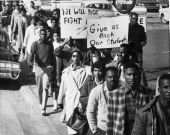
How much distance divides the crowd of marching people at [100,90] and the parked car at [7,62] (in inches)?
71.3

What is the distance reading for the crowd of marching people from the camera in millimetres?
4375

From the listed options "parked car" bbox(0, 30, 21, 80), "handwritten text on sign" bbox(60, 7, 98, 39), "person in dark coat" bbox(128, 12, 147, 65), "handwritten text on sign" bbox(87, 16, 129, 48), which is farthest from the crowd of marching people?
"person in dark coat" bbox(128, 12, 147, 65)

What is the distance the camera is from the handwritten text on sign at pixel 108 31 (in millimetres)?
9453

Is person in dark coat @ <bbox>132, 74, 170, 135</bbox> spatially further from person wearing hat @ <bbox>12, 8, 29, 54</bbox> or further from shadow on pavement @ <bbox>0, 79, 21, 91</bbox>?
person wearing hat @ <bbox>12, 8, 29, 54</bbox>

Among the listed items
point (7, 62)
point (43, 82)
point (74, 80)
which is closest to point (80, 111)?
point (74, 80)

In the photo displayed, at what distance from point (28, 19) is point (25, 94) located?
→ 5.78 meters

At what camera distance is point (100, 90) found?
5906 millimetres

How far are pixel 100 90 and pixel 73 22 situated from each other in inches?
184

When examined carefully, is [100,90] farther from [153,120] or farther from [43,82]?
[43,82]

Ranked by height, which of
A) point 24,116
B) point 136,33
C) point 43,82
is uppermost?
point 136,33

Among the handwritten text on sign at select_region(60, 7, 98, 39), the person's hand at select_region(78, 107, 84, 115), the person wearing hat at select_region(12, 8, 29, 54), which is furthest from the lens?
the person wearing hat at select_region(12, 8, 29, 54)

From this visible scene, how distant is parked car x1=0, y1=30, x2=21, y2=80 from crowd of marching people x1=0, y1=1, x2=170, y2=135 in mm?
1810

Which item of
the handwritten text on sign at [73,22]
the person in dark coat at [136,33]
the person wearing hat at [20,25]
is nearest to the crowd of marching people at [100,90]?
the handwritten text on sign at [73,22]

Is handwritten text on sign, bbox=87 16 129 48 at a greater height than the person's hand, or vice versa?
handwritten text on sign, bbox=87 16 129 48
